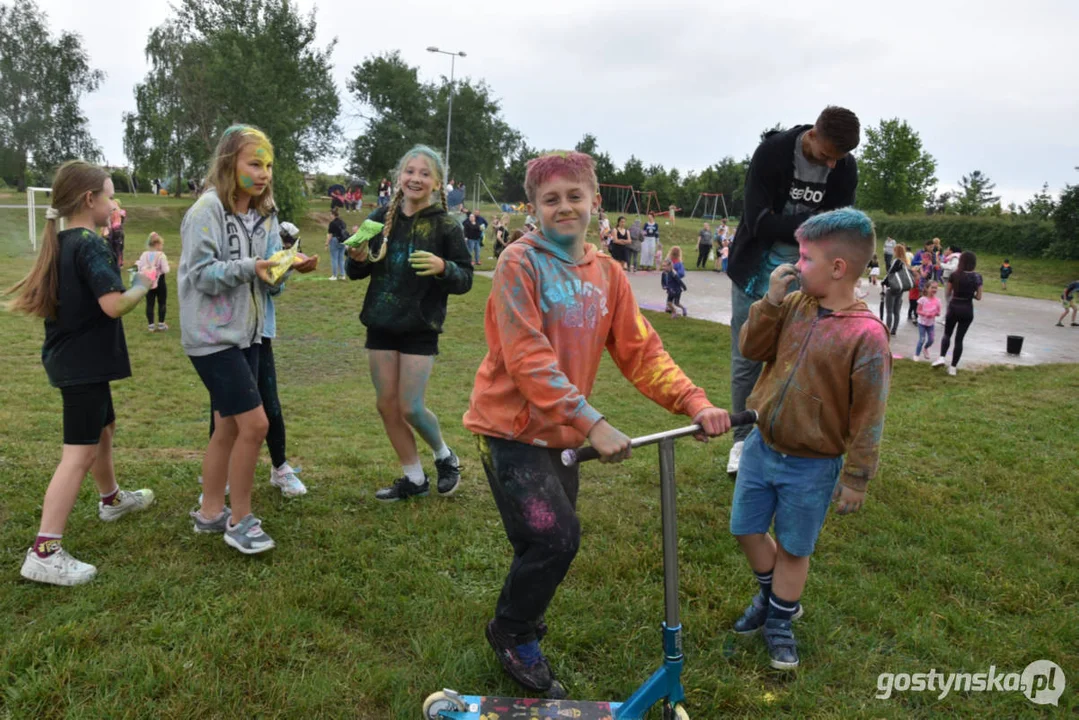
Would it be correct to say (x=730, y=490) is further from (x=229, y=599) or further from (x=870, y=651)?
(x=229, y=599)

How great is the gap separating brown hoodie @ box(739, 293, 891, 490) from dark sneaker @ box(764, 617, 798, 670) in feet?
2.47

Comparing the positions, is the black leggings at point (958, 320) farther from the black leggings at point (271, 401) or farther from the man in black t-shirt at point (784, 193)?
the black leggings at point (271, 401)

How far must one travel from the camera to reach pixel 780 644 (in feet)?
10.1

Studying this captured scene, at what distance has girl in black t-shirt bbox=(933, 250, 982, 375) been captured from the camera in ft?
37.9

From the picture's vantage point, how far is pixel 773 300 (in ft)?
9.91

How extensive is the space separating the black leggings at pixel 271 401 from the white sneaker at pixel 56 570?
36.2 inches

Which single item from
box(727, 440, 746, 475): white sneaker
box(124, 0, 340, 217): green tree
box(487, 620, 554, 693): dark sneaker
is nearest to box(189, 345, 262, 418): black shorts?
box(487, 620, 554, 693): dark sneaker

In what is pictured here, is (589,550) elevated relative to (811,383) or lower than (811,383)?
lower

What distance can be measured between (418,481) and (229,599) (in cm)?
159

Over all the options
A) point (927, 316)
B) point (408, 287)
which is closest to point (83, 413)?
point (408, 287)

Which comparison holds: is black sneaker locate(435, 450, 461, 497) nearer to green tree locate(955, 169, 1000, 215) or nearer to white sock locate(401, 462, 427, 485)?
white sock locate(401, 462, 427, 485)

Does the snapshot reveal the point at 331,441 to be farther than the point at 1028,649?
Yes

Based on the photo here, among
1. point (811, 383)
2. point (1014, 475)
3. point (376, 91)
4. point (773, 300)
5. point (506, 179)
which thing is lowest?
point (1014, 475)

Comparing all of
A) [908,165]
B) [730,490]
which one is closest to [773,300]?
[730,490]
